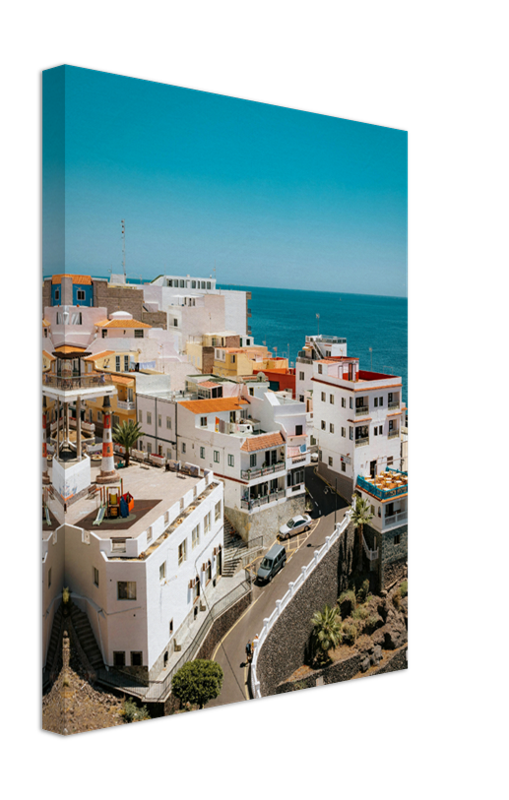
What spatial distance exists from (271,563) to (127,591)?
176 cm

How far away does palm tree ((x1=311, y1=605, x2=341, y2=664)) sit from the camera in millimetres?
7668

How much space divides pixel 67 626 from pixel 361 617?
3360mm

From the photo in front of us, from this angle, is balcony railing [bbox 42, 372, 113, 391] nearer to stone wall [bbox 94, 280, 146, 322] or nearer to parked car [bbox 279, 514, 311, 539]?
stone wall [bbox 94, 280, 146, 322]

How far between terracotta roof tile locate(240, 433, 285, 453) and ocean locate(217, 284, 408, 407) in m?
1.01

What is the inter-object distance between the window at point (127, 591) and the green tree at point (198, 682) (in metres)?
0.87

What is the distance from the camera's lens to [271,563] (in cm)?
741

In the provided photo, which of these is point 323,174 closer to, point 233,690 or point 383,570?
Answer: point 383,570

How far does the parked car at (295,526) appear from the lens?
7637 millimetres

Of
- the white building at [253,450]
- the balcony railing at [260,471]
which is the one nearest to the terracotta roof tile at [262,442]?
the white building at [253,450]

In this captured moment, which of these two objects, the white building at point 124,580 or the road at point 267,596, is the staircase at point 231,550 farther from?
the white building at point 124,580

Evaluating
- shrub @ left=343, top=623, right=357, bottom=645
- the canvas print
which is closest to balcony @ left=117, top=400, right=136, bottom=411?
the canvas print

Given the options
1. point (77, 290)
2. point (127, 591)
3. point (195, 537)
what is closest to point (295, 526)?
point (195, 537)

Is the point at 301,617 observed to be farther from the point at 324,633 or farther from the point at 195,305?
the point at 195,305

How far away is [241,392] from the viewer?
765 cm
